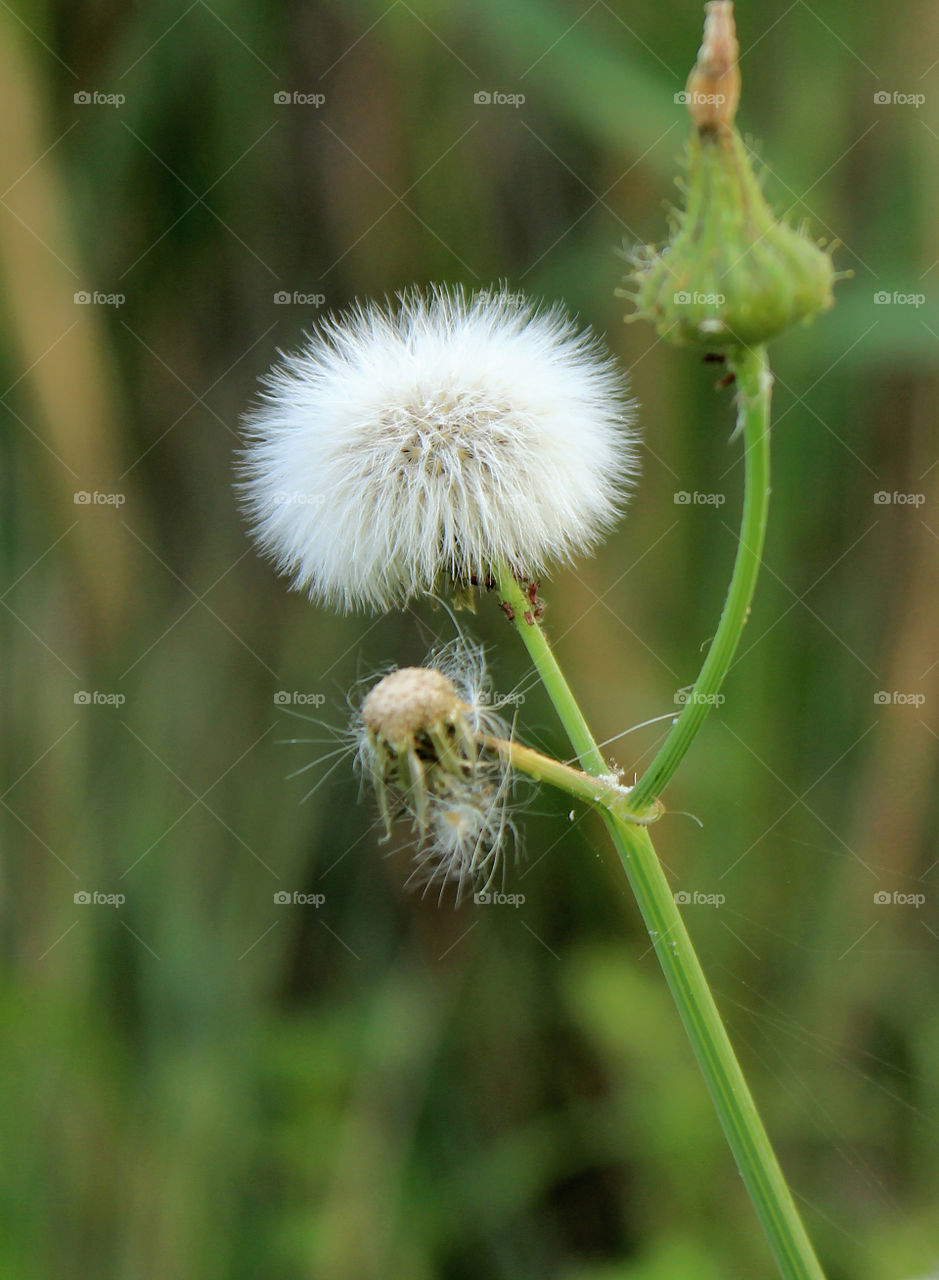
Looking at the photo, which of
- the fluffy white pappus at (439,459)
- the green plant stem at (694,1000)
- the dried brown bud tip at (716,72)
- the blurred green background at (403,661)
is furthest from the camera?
the blurred green background at (403,661)

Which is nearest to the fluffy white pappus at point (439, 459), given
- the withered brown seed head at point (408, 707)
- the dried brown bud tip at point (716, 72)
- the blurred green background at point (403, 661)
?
the withered brown seed head at point (408, 707)

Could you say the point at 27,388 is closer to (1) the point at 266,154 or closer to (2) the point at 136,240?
(2) the point at 136,240

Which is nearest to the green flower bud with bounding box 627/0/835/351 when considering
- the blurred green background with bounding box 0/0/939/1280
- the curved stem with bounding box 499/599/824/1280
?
the curved stem with bounding box 499/599/824/1280

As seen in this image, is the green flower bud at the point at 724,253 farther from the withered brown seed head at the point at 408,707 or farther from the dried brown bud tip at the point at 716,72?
the withered brown seed head at the point at 408,707

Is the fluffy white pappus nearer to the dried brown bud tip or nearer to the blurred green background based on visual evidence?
the dried brown bud tip

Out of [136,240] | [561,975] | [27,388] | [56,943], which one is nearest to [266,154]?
[136,240]

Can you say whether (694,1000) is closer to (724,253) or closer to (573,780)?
(573,780)
